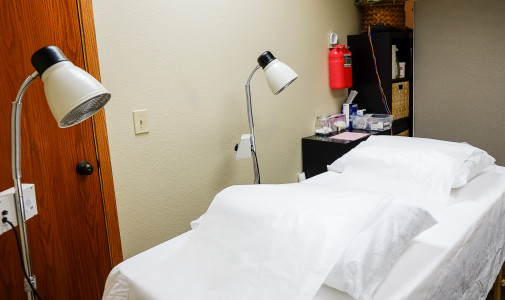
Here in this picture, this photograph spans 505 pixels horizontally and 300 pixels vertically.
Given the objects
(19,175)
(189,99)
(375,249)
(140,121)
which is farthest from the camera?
(189,99)

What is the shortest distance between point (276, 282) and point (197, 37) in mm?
1319

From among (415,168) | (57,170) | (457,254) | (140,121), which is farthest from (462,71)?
(57,170)

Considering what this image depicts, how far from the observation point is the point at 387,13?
9.05ft

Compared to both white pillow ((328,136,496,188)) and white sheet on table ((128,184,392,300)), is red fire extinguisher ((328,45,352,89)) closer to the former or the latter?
white pillow ((328,136,496,188))

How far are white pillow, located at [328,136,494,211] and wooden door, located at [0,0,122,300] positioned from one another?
44.7 inches

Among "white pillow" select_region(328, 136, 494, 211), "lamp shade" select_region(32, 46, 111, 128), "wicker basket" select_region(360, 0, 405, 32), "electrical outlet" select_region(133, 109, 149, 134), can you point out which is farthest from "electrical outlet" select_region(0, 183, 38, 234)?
"wicker basket" select_region(360, 0, 405, 32)

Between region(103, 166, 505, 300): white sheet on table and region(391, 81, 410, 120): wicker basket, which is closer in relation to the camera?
region(103, 166, 505, 300): white sheet on table

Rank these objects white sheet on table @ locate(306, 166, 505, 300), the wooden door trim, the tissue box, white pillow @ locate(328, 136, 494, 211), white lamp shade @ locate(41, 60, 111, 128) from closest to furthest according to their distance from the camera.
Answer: white lamp shade @ locate(41, 60, 111, 128)
white sheet on table @ locate(306, 166, 505, 300)
the wooden door trim
white pillow @ locate(328, 136, 494, 211)
the tissue box

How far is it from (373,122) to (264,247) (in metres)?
1.84

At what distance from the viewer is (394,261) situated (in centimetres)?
118

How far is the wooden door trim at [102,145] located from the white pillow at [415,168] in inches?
42.1

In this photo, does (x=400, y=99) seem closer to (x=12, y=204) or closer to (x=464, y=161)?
(x=464, y=161)

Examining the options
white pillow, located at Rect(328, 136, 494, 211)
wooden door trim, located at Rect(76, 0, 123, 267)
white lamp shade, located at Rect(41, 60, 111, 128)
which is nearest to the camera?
white lamp shade, located at Rect(41, 60, 111, 128)

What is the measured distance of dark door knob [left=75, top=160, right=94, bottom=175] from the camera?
1.58 m
